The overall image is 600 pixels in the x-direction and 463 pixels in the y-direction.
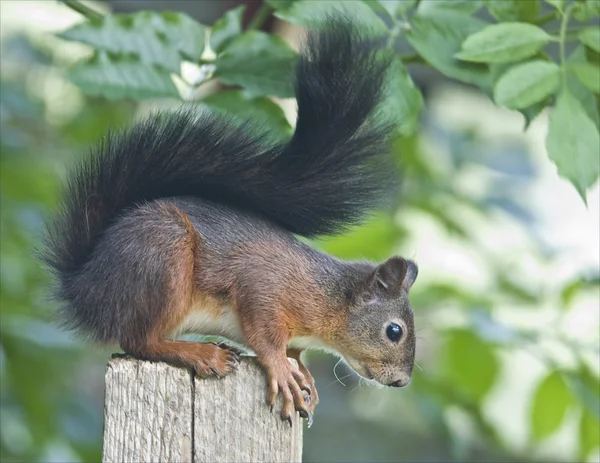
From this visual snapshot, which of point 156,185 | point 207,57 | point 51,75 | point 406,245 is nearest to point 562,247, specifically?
point 406,245

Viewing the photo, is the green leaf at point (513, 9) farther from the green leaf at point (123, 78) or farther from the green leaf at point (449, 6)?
the green leaf at point (123, 78)

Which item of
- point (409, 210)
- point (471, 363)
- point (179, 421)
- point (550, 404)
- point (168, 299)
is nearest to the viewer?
point (179, 421)

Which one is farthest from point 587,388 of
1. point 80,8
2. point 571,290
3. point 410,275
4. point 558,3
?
point 80,8

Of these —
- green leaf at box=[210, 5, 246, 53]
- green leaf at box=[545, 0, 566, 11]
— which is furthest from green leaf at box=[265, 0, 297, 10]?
green leaf at box=[545, 0, 566, 11]

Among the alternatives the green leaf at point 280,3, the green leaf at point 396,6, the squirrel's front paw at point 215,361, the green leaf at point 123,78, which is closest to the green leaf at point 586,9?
the green leaf at point 396,6

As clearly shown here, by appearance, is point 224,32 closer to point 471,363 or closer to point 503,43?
point 503,43

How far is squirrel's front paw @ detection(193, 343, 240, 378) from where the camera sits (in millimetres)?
1308

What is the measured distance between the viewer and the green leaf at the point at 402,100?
1.63 meters

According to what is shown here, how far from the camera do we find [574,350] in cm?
231

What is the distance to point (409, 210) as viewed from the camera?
2.93 m

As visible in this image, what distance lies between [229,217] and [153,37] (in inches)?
18.1

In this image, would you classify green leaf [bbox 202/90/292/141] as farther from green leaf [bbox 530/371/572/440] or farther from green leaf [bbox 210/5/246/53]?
green leaf [bbox 530/371/572/440]

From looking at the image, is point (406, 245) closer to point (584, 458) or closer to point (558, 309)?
point (558, 309)

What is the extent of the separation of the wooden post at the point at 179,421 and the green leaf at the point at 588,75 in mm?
779
